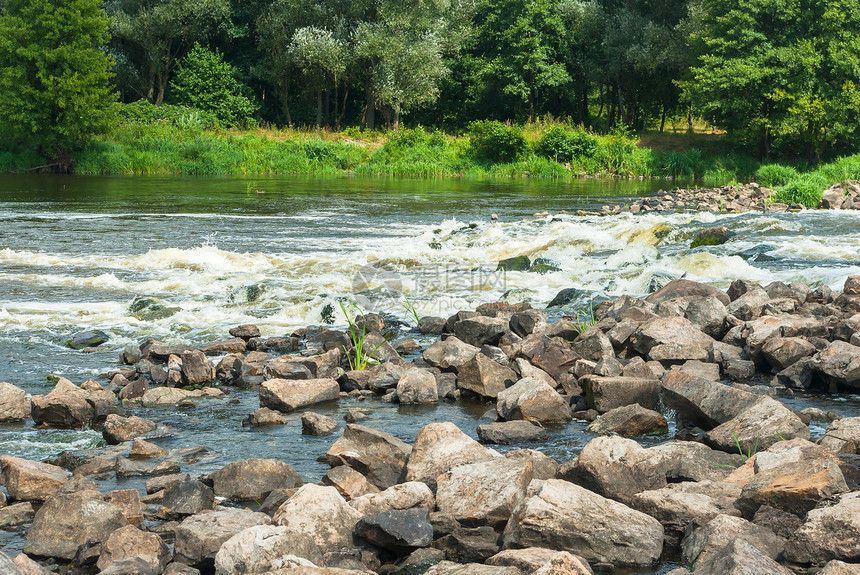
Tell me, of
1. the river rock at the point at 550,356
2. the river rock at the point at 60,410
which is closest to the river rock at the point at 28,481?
the river rock at the point at 60,410

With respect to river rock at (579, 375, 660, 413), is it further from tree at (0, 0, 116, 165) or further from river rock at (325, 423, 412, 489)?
tree at (0, 0, 116, 165)

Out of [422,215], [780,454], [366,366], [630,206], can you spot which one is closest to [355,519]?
[780,454]

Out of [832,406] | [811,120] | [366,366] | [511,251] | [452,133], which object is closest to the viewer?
[832,406]

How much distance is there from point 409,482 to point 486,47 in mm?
55046

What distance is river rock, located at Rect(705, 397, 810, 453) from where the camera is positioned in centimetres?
496

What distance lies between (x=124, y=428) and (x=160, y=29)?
4887 cm

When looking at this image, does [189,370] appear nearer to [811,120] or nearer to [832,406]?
[832,406]

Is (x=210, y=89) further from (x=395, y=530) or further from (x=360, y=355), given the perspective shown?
(x=395, y=530)

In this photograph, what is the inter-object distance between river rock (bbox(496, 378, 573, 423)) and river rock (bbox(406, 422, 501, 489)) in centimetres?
115

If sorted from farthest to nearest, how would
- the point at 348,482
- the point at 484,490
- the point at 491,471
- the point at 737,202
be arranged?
the point at 737,202 < the point at 348,482 < the point at 491,471 < the point at 484,490

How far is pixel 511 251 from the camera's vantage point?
14.9 meters

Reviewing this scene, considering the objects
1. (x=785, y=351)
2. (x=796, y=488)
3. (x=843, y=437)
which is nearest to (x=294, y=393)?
(x=796, y=488)

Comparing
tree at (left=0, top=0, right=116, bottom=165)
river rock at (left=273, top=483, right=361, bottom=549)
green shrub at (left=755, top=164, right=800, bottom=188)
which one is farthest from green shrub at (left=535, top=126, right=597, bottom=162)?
river rock at (left=273, top=483, right=361, bottom=549)

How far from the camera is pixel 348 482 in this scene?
4562 mm
